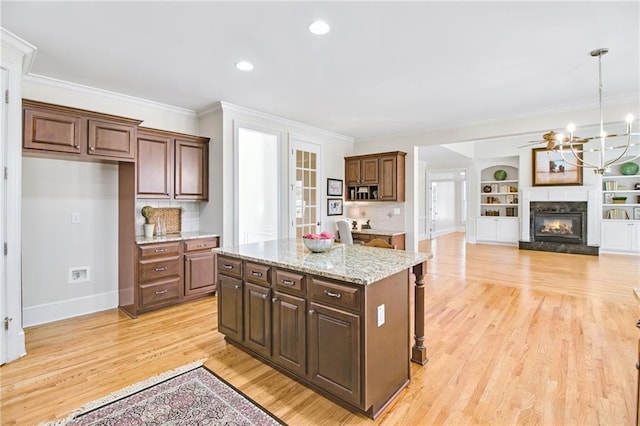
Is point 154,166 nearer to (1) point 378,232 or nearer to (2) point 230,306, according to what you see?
(2) point 230,306

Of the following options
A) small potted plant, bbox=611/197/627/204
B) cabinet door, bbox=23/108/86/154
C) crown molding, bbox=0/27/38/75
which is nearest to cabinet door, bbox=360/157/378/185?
cabinet door, bbox=23/108/86/154

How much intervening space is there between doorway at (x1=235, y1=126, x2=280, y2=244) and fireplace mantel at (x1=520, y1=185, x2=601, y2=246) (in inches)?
284

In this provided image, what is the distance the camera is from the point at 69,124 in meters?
3.21

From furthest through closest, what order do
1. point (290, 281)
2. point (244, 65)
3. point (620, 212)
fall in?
point (620, 212) → point (244, 65) → point (290, 281)

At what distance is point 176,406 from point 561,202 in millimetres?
9573

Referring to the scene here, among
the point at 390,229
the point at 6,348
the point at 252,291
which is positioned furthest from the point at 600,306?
the point at 6,348

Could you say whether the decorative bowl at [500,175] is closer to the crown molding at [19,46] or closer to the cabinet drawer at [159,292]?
the cabinet drawer at [159,292]

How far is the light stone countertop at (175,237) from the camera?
3.72m

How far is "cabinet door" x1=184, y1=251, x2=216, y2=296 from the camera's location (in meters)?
4.04

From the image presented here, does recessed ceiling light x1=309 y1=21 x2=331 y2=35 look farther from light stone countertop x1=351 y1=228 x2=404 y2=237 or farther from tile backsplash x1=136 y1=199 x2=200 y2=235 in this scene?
light stone countertop x1=351 y1=228 x2=404 y2=237

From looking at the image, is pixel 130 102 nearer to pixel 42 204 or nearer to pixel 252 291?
pixel 42 204

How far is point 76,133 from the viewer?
10.7ft

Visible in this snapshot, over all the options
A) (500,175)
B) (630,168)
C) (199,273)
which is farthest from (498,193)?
(199,273)

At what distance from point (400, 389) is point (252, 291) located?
131cm
